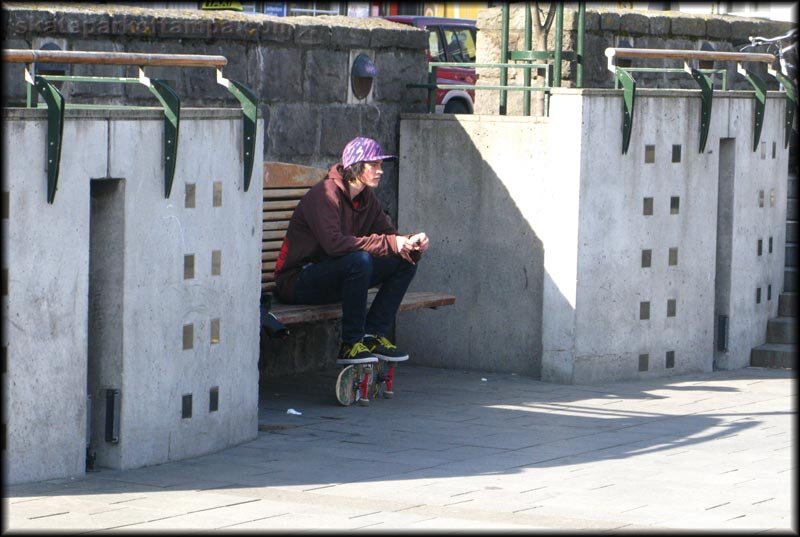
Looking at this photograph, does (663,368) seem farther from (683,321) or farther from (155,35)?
(155,35)

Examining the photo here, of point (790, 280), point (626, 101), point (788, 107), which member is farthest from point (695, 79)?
point (790, 280)

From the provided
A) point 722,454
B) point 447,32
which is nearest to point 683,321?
point 722,454

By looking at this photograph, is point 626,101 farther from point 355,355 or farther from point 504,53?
point 355,355

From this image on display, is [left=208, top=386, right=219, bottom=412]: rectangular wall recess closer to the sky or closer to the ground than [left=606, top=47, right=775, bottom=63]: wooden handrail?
closer to the ground

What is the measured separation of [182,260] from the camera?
299 inches

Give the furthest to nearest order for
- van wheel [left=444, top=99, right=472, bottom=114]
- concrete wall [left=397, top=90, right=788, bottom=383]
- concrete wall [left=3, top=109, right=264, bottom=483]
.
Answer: van wheel [left=444, top=99, right=472, bottom=114]
concrete wall [left=397, top=90, right=788, bottom=383]
concrete wall [left=3, top=109, right=264, bottom=483]

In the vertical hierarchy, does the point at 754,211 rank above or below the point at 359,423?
above

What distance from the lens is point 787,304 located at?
12.2 meters

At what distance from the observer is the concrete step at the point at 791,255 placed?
12.6 metres

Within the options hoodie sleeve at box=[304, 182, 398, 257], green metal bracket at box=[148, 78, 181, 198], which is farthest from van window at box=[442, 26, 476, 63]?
green metal bracket at box=[148, 78, 181, 198]

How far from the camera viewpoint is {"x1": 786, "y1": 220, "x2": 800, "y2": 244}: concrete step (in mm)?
12992

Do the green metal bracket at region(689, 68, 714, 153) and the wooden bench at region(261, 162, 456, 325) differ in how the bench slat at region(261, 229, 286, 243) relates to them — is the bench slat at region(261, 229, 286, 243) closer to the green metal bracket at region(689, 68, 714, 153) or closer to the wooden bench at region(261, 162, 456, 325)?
the wooden bench at region(261, 162, 456, 325)

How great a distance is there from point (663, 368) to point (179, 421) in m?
4.37

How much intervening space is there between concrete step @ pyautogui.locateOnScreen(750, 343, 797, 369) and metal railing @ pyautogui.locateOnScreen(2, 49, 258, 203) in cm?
511
